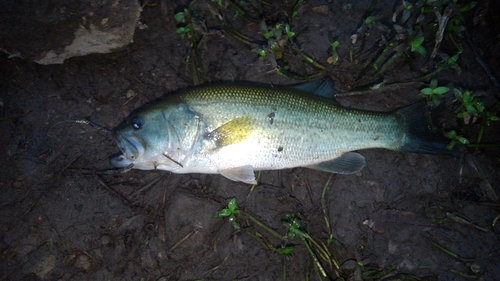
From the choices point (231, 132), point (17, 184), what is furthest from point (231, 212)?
point (17, 184)

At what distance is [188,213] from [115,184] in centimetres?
96

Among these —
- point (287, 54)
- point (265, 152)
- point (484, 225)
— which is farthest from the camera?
point (287, 54)

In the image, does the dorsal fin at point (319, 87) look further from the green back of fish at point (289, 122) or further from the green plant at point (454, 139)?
the green plant at point (454, 139)

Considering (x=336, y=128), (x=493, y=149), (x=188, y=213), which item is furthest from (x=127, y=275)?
(x=493, y=149)

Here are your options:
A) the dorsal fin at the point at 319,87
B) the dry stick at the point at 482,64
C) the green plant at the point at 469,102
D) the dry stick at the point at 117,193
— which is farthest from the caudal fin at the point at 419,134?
the dry stick at the point at 117,193

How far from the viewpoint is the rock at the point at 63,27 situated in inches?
142

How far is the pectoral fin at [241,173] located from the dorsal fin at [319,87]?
1152mm

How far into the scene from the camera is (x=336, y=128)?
3.53 metres

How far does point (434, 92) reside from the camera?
346 cm

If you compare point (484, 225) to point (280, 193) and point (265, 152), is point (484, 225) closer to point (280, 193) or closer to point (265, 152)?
point (280, 193)

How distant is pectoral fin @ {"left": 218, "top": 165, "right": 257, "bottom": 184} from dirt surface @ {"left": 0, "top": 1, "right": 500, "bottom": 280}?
37 centimetres

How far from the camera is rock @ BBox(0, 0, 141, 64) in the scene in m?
3.61

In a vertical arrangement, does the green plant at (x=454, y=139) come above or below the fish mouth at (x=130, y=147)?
below

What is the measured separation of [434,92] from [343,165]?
4.15ft
